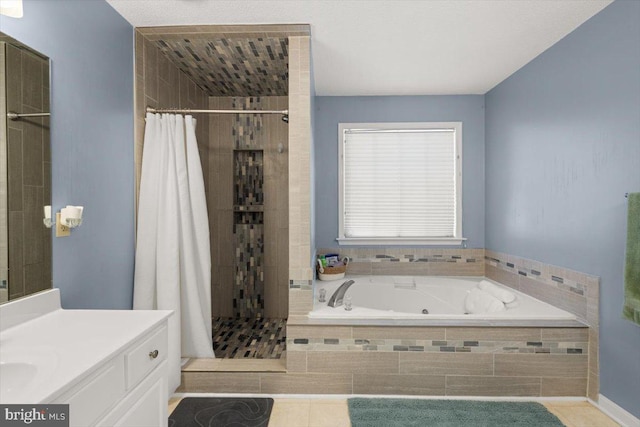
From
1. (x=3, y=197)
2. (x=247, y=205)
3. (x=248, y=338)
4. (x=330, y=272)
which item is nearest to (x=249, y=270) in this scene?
(x=247, y=205)

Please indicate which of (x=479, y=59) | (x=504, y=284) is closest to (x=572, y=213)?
(x=504, y=284)

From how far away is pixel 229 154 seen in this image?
3.65 meters

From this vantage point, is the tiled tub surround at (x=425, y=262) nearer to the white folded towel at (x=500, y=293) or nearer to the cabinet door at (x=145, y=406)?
the white folded towel at (x=500, y=293)

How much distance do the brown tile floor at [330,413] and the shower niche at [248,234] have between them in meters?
1.44

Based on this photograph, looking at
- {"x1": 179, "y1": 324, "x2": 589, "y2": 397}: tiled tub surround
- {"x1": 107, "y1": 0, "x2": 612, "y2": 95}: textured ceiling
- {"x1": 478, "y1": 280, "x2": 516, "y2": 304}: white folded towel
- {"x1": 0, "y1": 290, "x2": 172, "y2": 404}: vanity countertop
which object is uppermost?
{"x1": 107, "y1": 0, "x2": 612, "y2": 95}: textured ceiling

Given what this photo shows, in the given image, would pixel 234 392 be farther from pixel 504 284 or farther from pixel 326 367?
pixel 504 284

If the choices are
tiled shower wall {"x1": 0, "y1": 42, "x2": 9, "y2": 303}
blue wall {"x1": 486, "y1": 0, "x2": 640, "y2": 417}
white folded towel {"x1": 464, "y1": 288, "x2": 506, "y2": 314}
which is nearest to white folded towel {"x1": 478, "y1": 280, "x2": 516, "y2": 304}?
white folded towel {"x1": 464, "y1": 288, "x2": 506, "y2": 314}

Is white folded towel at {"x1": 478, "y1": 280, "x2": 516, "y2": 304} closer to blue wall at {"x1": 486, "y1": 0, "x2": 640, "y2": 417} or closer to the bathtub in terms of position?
the bathtub

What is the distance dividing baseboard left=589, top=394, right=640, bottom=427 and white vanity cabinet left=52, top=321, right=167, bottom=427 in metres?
2.42

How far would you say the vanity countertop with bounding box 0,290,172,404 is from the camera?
36.5 inches

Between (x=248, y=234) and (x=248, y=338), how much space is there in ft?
3.57

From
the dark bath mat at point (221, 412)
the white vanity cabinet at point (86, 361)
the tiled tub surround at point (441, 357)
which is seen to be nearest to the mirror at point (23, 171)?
the white vanity cabinet at point (86, 361)

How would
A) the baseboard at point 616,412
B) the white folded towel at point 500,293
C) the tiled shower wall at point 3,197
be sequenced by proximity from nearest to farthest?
1. the tiled shower wall at point 3,197
2. the baseboard at point 616,412
3. the white folded towel at point 500,293

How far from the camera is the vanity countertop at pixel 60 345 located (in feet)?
3.04
